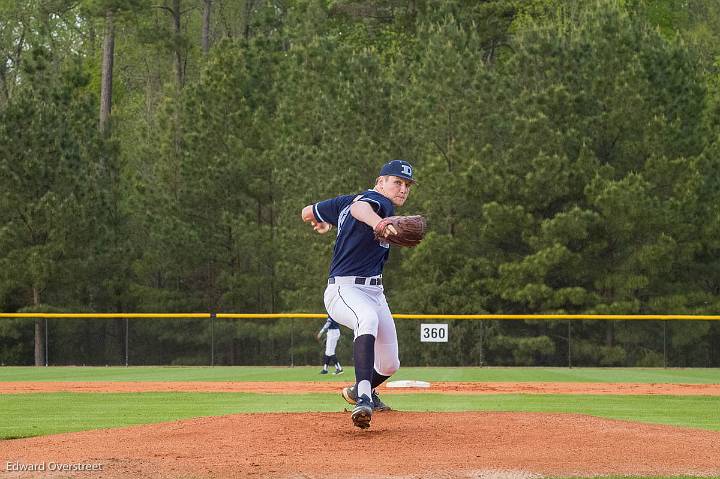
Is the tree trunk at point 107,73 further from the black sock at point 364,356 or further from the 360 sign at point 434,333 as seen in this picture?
the black sock at point 364,356

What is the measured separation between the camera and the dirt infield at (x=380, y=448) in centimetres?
632

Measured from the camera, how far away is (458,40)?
1152 inches

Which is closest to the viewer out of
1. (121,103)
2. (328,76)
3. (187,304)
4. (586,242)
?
(586,242)

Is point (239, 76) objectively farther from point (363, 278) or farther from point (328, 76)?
point (363, 278)

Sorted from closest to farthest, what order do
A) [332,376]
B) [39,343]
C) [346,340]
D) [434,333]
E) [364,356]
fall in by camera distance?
[364,356], [332,376], [434,333], [346,340], [39,343]

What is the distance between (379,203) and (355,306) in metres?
0.77

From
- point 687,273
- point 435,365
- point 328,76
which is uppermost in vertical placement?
point 328,76

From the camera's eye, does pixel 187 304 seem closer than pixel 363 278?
No

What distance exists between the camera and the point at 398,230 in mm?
7188

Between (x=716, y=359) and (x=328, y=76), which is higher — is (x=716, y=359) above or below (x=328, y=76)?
below

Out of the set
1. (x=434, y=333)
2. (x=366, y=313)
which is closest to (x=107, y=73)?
(x=434, y=333)

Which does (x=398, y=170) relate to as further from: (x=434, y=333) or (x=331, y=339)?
(x=434, y=333)

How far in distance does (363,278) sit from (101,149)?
86.3ft

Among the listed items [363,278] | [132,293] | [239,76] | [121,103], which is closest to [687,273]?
[239,76]
